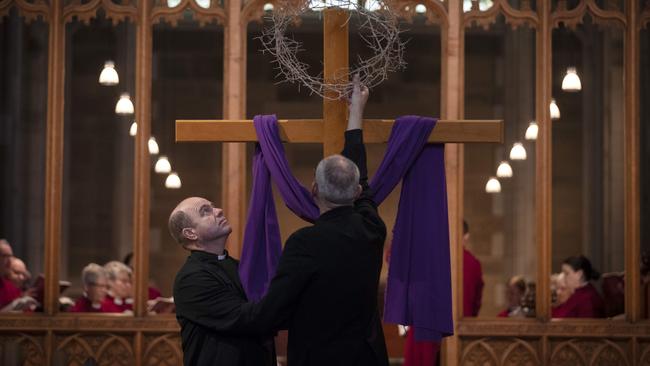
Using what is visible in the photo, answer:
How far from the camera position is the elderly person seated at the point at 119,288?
9602 mm

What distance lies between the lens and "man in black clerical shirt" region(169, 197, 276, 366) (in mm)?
4891

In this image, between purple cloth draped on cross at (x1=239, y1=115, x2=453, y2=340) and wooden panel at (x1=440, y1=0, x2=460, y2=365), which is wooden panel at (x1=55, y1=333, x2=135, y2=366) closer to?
wooden panel at (x1=440, y1=0, x2=460, y2=365)

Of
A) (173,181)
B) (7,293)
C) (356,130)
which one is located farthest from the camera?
(173,181)

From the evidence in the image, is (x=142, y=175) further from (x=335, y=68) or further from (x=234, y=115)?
(x=335, y=68)

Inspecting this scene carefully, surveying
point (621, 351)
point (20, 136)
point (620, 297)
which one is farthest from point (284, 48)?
point (20, 136)

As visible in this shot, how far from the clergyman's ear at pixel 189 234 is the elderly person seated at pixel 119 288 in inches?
182

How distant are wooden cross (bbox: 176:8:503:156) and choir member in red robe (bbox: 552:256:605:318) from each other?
4571 millimetres

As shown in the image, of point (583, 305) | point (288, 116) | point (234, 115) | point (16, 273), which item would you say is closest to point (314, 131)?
point (234, 115)

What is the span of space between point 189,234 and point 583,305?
197 inches

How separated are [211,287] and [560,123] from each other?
1164cm

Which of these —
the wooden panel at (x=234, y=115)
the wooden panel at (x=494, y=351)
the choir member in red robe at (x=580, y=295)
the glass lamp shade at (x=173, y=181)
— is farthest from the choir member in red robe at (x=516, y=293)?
the glass lamp shade at (x=173, y=181)

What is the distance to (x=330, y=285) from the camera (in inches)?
183

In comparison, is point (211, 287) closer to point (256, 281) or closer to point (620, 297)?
point (256, 281)

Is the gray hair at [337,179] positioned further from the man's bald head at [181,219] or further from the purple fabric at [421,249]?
the man's bald head at [181,219]
